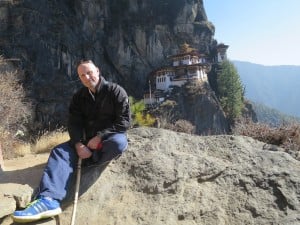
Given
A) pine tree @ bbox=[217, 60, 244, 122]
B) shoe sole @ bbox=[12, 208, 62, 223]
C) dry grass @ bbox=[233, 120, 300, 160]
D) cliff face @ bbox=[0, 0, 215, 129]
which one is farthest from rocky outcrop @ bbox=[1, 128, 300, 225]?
pine tree @ bbox=[217, 60, 244, 122]

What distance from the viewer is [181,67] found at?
60.2m

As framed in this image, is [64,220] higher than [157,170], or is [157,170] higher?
[157,170]

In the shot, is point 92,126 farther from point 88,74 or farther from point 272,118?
point 272,118

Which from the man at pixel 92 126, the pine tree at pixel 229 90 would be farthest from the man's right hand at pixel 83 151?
the pine tree at pixel 229 90

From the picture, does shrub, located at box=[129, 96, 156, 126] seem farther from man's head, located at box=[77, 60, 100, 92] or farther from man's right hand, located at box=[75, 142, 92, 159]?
man's right hand, located at box=[75, 142, 92, 159]

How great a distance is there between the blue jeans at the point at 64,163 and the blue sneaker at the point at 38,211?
0.26ft

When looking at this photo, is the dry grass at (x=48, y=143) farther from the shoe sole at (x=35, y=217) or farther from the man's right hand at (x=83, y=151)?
the shoe sole at (x=35, y=217)

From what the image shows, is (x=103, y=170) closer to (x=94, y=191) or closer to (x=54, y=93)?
(x=94, y=191)

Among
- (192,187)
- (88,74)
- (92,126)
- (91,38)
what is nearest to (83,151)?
(92,126)

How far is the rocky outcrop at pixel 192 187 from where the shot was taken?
3.56m

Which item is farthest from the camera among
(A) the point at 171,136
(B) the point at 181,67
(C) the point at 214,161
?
(B) the point at 181,67

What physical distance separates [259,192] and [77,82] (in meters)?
51.4

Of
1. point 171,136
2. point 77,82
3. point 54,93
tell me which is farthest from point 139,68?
point 171,136

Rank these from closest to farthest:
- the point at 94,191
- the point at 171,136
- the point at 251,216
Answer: the point at 251,216, the point at 94,191, the point at 171,136
